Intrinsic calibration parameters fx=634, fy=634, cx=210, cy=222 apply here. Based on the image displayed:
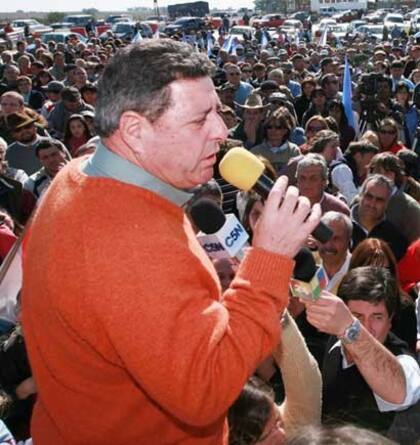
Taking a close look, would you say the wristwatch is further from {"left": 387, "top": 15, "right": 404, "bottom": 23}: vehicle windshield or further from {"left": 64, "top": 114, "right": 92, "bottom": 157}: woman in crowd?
{"left": 387, "top": 15, "right": 404, "bottom": 23}: vehicle windshield

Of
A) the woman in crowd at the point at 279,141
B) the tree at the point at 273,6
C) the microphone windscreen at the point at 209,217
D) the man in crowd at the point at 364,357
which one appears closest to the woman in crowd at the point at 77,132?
the woman in crowd at the point at 279,141

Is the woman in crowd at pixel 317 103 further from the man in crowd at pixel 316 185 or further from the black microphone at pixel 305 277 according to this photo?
the black microphone at pixel 305 277

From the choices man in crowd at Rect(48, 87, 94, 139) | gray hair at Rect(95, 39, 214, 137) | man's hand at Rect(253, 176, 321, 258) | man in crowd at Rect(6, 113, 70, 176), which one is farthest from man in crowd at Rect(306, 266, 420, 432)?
man in crowd at Rect(48, 87, 94, 139)

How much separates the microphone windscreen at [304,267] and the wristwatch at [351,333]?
36cm

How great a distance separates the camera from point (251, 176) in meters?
1.42

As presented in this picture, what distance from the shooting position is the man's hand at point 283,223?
4.22 feet

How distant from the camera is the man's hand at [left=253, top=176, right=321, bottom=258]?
1287 mm

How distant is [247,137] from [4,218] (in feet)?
12.7

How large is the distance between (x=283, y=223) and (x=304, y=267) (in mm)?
380

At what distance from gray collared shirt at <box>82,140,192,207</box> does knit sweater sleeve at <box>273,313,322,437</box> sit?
105 cm

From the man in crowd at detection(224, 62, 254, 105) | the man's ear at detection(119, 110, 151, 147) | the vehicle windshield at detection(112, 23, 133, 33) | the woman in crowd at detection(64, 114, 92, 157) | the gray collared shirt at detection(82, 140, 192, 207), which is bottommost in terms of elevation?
the vehicle windshield at detection(112, 23, 133, 33)

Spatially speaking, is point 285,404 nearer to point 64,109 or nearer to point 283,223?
point 283,223

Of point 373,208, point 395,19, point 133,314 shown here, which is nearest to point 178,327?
point 133,314

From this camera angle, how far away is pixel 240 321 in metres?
1.23
